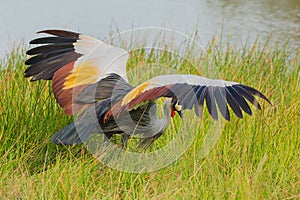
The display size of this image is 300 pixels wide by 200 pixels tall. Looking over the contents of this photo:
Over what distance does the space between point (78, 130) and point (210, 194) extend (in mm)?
738

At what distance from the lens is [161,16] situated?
29.8ft

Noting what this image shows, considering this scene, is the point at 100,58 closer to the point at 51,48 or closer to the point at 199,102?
the point at 51,48

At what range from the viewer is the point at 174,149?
316cm

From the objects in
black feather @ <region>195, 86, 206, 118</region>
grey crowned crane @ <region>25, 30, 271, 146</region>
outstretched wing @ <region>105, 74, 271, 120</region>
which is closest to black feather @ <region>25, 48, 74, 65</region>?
grey crowned crane @ <region>25, 30, 271, 146</region>

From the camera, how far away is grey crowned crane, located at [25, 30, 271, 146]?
2.87 metres

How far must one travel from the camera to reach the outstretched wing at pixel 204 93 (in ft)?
7.82

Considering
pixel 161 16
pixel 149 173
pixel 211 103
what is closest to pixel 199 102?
pixel 211 103

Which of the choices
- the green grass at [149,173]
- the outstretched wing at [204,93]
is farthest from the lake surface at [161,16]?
the outstretched wing at [204,93]

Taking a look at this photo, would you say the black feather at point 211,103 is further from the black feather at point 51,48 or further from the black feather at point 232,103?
the black feather at point 51,48

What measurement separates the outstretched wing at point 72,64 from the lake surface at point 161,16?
3.75 meters

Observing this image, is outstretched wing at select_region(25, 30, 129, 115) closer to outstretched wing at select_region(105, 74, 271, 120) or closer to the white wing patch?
the white wing patch

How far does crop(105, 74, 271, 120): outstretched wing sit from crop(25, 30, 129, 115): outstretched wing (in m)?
0.60

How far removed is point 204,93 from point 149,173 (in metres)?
0.73

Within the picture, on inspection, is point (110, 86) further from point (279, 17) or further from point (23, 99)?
point (279, 17)
